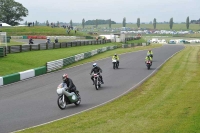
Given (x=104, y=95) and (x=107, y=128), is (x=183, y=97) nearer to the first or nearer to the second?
(x=104, y=95)

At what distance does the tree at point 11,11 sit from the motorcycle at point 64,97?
103 metres

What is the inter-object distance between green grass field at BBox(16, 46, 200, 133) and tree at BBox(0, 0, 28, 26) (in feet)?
331

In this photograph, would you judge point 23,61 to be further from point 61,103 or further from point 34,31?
point 34,31

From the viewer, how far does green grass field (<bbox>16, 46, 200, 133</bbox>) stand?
40.8 ft

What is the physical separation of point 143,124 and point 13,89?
41.5 ft

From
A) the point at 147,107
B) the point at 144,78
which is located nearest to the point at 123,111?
the point at 147,107

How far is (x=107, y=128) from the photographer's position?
12555 millimetres

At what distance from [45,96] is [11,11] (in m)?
103

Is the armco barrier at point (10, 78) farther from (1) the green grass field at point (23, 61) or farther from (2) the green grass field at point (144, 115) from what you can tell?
(2) the green grass field at point (144, 115)

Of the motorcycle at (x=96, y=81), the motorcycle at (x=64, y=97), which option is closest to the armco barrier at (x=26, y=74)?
the motorcycle at (x=96, y=81)

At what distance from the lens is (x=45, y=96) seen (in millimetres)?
20734

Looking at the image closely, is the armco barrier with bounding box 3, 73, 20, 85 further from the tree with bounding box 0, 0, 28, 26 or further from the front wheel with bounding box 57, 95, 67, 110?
the tree with bounding box 0, 0, 28, 26

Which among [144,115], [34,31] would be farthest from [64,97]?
[34,31]

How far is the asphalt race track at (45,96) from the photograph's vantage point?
14969 mm
